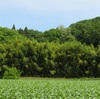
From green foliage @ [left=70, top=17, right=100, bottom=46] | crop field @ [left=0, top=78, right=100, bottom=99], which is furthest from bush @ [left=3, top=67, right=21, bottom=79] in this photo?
green foliage @ [left=70, top=17, right=100, bottom=46]

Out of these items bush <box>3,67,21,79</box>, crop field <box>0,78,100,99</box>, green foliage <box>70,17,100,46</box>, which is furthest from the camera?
green foliage <box>70,17,100,46</box>

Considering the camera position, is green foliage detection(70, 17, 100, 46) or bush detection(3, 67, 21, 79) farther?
green foliage detection(70, 17, 100, 46)

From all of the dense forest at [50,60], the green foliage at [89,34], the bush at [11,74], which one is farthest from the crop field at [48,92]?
the green foliage at [89,34]

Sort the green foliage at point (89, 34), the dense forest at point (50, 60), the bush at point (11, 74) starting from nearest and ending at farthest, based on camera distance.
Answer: the bush at point (11, 74) → the dense forest at point (50, 60) → the green foliage at point (89, 34)

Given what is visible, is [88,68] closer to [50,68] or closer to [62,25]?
[50,68]

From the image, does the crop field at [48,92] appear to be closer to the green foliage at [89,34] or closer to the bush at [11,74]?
the bush at [11,74]

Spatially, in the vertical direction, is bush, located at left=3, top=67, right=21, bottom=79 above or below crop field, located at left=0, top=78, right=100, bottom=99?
above

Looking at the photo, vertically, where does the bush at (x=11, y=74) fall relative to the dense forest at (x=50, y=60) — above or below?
below

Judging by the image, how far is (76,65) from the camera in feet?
158

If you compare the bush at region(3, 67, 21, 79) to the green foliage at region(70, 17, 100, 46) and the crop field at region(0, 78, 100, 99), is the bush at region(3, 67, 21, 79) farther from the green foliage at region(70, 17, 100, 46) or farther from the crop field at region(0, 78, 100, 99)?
the green foliage at region(70, 17, 100, 46)

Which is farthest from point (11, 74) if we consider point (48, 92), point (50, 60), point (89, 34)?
point (89, 34)

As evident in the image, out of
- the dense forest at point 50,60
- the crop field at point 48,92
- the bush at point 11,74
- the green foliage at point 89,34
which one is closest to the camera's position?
the crop field at point 48,92

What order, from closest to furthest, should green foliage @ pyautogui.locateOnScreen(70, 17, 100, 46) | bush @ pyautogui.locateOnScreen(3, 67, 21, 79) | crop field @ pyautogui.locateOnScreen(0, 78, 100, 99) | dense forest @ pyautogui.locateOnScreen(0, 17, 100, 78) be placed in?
crop field @ pyautogui.locateOnScreen(0, 78, 100, 99)
bush @ pyautogui.locateOnScreen(3, 67, 21, 79)
dense forest @ pyautogui.locateOnScreen(0, 17, 100, 78)
green foliage @ pyautogui.locateOnScreen(70, 17, 100, 46)

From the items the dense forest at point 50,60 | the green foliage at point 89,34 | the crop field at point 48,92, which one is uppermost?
the green foliage at point 89,34
